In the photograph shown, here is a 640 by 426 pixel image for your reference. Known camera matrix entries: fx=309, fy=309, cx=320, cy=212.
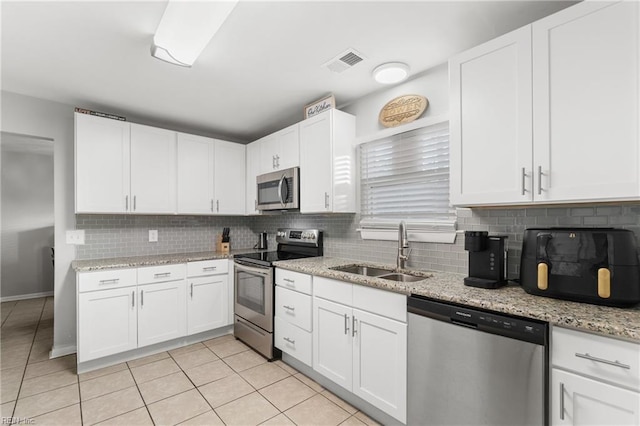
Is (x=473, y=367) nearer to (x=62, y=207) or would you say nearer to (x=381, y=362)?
(x=381, y=362)

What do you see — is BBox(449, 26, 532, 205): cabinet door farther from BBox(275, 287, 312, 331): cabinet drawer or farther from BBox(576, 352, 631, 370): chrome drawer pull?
BBox(275, 287, 312, 331): cabinet drawer

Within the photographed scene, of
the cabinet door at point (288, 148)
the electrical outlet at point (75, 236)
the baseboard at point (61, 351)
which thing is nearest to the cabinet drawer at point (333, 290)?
the cabinet door at point (288, 148)

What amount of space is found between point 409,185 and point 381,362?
137cm

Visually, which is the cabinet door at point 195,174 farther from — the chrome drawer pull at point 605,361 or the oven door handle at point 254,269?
the chrome drawer pull at point 605,361

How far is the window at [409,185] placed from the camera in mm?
2307

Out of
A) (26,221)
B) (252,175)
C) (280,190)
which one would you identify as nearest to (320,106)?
(280,190)

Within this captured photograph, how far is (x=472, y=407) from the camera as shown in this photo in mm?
1475

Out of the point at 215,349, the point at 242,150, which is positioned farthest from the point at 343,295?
the point at 242,150

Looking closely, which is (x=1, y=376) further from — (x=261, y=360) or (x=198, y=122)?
(x=198, y=122)

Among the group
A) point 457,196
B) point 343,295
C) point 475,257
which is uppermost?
point 457,196

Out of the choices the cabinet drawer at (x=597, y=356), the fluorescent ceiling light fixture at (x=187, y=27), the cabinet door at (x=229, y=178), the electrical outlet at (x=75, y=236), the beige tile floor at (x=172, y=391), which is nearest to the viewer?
the cabinet drawer at (x=597, y=356)

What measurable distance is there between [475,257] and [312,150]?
5.63 feet

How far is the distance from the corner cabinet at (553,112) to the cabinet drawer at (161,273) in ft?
8.60

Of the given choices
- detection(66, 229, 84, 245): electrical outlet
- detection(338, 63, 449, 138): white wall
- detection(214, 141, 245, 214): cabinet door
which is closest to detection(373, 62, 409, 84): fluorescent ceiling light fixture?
detection(338, 63, 449, 138): white wall
